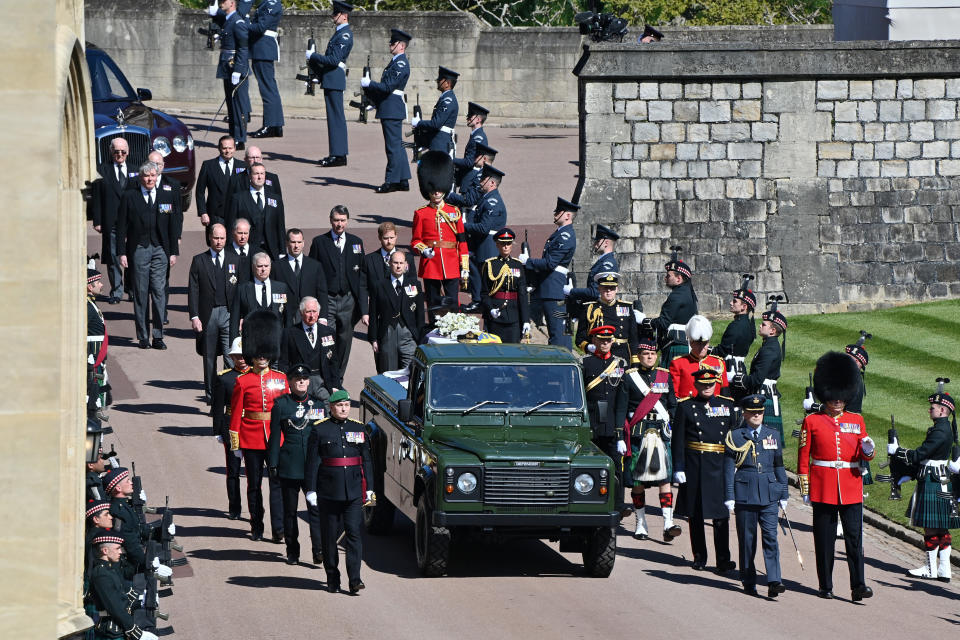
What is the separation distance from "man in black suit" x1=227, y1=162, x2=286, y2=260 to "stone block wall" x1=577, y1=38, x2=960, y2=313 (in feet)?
19.4

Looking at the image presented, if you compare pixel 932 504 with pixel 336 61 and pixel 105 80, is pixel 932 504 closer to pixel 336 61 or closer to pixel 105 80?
pixel 105 80

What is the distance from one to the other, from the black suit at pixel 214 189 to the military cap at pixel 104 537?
10510mm

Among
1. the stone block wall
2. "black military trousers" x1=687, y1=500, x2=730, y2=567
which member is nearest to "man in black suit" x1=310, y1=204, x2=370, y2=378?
"black military trousers" x1=687, y1=500, x2=730, y2=567

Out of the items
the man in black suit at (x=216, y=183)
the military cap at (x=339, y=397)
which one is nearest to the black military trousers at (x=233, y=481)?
the military cap at (x=339, y=397)

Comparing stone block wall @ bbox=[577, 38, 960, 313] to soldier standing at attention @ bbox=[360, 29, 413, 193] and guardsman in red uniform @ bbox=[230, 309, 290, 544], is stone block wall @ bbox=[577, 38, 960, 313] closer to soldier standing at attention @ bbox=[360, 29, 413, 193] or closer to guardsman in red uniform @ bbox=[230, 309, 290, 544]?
soldier standing at attention @ bbox=[360, 29, 413, 193]

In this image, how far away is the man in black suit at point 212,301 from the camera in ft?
63.7

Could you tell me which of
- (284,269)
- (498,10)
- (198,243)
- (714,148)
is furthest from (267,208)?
(498,10)

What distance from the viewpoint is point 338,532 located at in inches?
575

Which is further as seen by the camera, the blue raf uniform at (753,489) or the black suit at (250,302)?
the black suit at (250,302)

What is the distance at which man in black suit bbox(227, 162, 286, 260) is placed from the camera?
2145 cm

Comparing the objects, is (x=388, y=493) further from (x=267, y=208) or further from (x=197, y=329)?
(x=267, y=208)

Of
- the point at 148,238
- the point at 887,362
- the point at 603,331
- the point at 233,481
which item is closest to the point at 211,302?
the point at 148,238

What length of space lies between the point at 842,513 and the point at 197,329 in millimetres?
7837

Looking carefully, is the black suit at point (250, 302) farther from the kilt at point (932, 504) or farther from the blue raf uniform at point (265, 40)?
the blue raf uniform at point (265, 40)
